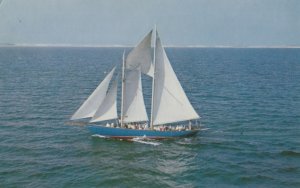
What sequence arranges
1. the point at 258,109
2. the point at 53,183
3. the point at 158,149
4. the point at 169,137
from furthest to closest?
the point at 258,109
the point at 169,137
the point at 158,149
the point at 53,183

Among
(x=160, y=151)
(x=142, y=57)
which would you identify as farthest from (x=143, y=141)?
(x=142, y=57)

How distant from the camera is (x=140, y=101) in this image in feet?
195

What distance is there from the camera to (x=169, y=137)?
58438 mm

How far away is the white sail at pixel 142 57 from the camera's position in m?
56.5

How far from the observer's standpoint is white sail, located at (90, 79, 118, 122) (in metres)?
58.0

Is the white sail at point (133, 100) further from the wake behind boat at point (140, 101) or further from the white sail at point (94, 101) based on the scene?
the white sail at point (94, 101)

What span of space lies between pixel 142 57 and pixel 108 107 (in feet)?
27.2

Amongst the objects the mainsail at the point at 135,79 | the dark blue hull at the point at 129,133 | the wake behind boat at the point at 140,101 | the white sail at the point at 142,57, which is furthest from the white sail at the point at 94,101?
the white sail at the point at 142,57

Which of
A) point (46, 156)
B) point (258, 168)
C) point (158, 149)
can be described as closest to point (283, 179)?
point (258, 168)

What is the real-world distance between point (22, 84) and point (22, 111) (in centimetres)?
3486

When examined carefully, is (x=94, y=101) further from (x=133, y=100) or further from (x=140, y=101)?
(x=140, y=101)

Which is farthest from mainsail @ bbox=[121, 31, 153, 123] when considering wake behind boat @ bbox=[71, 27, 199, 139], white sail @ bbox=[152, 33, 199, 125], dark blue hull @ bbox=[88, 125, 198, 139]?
dark blue hull @ bbox=[88, 125, 198, 139]

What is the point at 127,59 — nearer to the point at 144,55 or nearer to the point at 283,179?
the point at 144,55

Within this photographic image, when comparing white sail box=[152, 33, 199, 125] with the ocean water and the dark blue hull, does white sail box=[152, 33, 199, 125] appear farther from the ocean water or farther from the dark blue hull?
the ocean water
